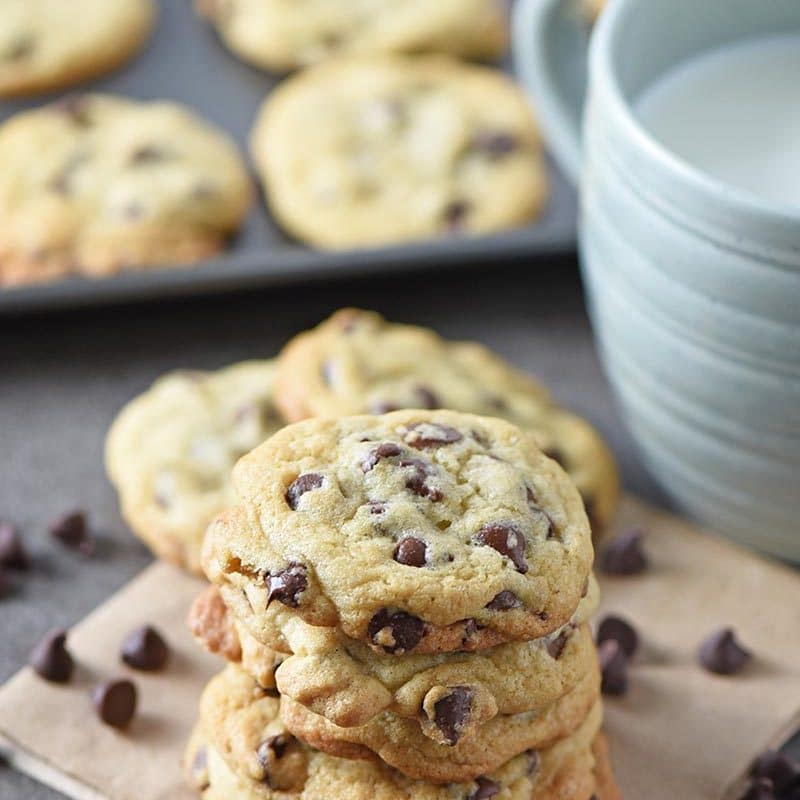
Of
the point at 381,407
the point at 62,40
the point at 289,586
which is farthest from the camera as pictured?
the point at 62,40

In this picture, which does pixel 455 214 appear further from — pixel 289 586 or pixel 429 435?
pixel 289 586

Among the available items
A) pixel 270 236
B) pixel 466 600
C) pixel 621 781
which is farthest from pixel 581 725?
pixel 270 236

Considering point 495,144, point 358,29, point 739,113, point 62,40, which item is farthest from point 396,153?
point 739,113

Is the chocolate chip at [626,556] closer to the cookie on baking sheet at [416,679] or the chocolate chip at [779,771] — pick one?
the chocolate chip at [779,771]

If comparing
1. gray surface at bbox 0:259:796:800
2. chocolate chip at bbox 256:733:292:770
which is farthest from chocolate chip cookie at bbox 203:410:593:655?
gray surface at bbox 0:259:796:800

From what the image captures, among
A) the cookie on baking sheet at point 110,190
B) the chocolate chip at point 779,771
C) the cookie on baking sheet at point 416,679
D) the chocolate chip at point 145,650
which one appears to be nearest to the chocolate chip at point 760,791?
the chocolate chip at point 779,771

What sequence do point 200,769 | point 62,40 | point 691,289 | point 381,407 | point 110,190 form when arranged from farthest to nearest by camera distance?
point 62,40 < point 110,190 < point 381,407 < point 691,289 < point 200,769

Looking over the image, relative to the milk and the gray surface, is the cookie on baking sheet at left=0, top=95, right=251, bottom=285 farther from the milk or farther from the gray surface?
the milk
